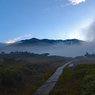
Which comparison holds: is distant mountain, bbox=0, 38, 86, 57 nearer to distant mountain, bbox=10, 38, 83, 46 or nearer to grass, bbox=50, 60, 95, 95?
distant mountain, bbox=10, 38, 83, 46

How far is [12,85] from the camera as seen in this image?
9477mm

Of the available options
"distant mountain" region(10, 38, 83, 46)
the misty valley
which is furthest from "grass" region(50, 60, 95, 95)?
"distant mountain" region(10, 38, 83, 46)

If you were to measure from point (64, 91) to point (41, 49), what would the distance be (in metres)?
82.2

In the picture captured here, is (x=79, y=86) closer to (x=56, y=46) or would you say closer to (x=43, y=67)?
(x=43, y=67)

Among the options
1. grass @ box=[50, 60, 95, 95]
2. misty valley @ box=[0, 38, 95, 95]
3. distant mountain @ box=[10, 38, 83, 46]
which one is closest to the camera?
grass @ box=[50, 60, 95, 95]

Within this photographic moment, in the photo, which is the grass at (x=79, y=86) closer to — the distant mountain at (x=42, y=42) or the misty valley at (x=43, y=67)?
the misty valley at (x=43, y=67)

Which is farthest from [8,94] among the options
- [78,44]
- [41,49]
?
[78,44]

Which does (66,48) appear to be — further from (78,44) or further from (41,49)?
(41,49)

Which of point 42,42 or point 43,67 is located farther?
point 42,42

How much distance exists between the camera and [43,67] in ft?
75.3

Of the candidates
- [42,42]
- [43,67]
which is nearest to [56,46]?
[42,42]

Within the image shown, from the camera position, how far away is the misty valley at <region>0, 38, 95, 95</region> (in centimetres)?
807

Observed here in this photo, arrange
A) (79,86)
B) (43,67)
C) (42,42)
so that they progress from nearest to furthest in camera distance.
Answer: (79,86)
(43,67)
(42,42)

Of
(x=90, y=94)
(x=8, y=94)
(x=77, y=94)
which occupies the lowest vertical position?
(x=8, y=94)
